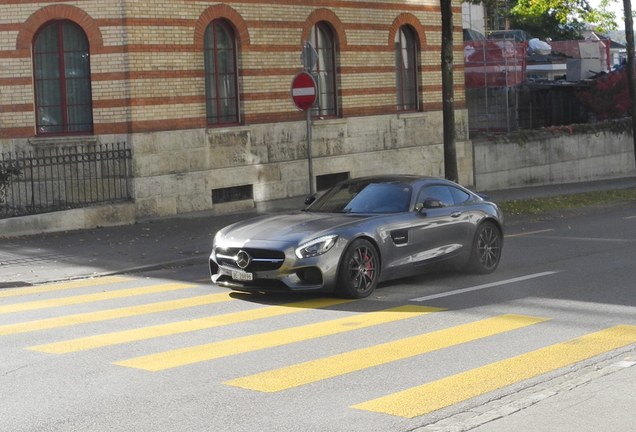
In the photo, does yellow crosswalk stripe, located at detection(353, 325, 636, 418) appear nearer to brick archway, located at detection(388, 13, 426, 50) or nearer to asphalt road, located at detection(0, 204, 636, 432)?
asphalt road, located at detection(0, 204, 636, 432)

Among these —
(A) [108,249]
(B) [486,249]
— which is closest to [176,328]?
(B) [486,249]

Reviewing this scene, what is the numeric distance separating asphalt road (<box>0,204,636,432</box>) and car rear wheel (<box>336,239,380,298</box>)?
0.25m

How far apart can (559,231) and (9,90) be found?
34.9 feet

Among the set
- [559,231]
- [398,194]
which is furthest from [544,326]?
[559,231]

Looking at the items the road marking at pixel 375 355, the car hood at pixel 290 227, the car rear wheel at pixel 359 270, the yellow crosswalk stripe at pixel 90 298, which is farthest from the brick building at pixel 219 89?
the road marking at pixel 375 355

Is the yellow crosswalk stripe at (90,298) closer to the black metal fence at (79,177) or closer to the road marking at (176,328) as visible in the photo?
the road marking at (176,328)

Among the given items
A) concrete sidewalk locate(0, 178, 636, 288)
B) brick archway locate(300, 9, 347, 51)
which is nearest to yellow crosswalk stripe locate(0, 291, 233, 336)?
concrete sidewalk locate(0, 178, 636, 288)

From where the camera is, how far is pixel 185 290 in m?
13.7

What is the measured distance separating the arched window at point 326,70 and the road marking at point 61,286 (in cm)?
1151

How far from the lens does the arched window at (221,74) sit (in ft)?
75.6

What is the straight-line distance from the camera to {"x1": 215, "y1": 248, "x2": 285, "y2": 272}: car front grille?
12.1 metres

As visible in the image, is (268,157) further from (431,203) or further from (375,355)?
(375,355)

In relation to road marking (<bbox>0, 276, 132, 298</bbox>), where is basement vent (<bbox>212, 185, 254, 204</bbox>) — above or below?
above

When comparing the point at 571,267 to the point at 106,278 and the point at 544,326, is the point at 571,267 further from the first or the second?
the point at 106,278
